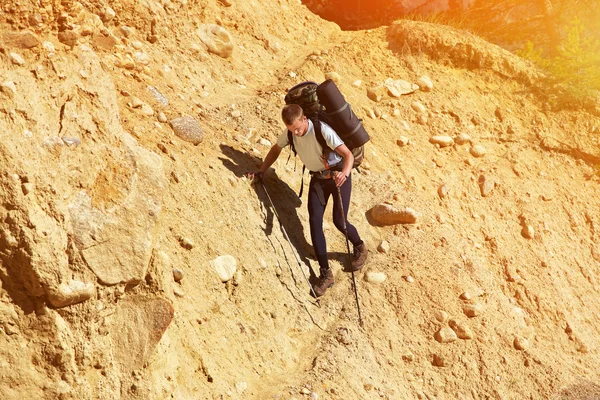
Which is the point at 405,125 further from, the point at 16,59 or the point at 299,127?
the point at 16,59

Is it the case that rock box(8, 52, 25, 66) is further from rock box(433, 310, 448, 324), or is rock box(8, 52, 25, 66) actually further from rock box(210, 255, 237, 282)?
rock box(433, 310, 448, 324)

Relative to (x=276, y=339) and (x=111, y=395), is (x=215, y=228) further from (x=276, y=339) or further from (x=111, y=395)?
(x=111, y=395)

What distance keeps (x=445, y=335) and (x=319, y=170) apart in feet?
7.39

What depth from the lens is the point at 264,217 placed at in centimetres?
646

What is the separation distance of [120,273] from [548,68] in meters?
8.21

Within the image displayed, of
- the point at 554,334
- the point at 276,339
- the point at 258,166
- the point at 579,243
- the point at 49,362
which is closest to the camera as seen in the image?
the point at 49,362

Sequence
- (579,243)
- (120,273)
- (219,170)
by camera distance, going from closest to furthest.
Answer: (120,273) → (219,170) → (579,243)

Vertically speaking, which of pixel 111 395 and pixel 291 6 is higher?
pixel 291 6

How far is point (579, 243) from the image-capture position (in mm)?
8859

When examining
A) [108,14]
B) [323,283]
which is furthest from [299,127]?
[108,14]

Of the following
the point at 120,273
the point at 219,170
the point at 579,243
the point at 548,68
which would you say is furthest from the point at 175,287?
the point at 548,68

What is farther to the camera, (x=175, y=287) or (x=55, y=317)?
(x=175, y=287)

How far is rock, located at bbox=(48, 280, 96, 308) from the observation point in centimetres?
409

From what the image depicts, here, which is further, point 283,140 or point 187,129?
point 187,129
